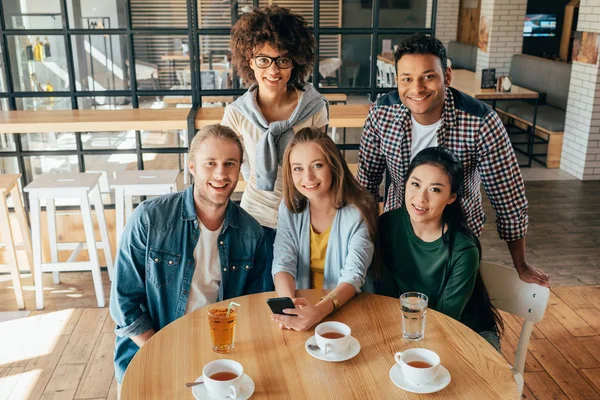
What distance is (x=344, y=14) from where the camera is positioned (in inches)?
157

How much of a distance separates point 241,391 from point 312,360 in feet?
0.77

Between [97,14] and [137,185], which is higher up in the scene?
[97,14]

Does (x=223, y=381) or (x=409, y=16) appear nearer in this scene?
(x=223, y=381)

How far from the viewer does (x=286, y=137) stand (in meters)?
2.56

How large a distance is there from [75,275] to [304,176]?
2502 millimetres

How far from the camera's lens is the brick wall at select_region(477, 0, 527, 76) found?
804 cm

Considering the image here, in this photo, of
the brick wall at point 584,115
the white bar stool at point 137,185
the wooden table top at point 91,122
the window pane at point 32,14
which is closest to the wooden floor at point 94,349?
the white bar stool at point 137,185

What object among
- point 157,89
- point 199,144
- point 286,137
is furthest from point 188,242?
point 157,89

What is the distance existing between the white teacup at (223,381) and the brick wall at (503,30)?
7600 millimetres

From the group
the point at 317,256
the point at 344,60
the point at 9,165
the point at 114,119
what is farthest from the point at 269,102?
the point at 9,165

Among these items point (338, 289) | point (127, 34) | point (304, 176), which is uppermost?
point (127, 34)

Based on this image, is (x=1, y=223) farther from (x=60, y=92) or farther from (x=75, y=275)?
(x=60, y=92)

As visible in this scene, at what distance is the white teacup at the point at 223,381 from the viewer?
4.75 feet

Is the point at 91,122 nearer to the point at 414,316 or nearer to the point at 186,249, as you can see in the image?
the point at 186,249
